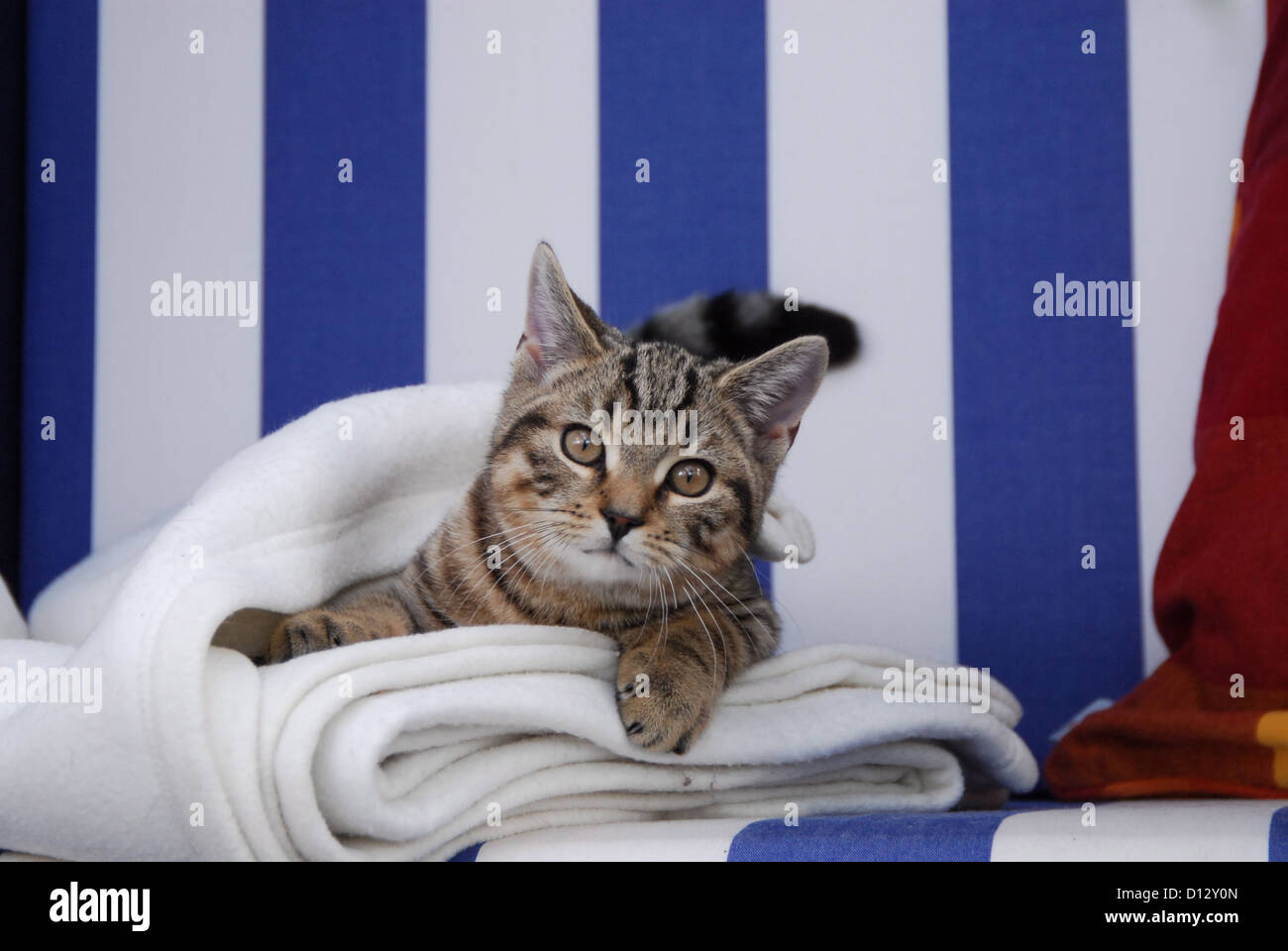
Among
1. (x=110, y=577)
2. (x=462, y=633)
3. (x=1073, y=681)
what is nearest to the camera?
(x=462, y=633)

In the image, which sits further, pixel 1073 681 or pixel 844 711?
pixel 1073 681

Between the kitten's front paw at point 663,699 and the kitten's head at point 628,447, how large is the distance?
12 cm

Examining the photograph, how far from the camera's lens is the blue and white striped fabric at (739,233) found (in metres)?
1.80

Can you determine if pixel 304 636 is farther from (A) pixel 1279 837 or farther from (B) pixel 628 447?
(A) pixel 1279 837

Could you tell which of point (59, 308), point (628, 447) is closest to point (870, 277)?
point (628, 447)

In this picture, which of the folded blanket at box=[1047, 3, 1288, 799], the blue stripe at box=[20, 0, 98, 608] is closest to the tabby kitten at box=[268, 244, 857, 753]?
the folded blanket at box=[1047, 3, 1288, 799]

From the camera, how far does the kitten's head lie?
122 cm

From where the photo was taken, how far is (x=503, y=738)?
104cm

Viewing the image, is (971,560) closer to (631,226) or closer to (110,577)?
(631,226)

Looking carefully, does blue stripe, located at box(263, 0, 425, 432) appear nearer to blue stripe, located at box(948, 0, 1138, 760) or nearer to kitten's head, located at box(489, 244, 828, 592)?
kitten's head, located at box(489, 244, 828, 592)

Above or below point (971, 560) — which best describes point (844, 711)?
below

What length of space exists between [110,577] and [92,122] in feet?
2.81
